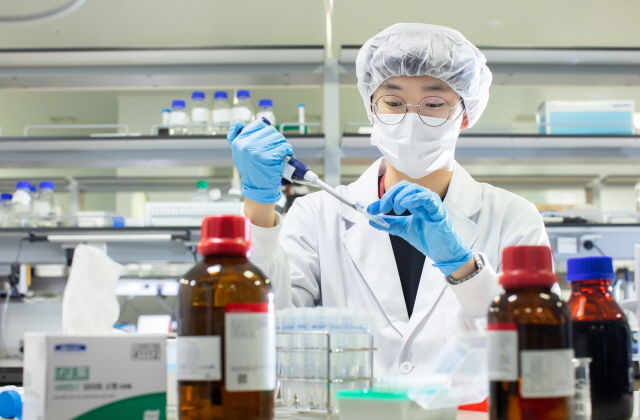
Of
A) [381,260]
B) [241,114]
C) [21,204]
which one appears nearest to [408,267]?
[381,260]

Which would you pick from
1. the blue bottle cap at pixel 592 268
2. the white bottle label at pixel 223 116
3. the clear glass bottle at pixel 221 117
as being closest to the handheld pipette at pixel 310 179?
the blue bottle cap at pixel 592 268

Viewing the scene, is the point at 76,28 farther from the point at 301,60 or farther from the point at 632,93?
the point at 632,93

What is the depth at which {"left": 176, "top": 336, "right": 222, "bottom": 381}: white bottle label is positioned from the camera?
22.2 inches

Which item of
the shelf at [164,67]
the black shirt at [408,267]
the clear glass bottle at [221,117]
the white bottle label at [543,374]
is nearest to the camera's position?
the white bottle label at [543,374]

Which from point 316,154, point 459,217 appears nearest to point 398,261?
point 459,217

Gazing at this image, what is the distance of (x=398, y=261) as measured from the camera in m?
1.45

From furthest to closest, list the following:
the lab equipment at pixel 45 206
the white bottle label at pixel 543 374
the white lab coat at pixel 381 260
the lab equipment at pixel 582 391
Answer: the lab equipment at pixel 45 206 < the white lab coat at pixel 381 260 < the lab equipment at pixel 582 391 < the white bottle label at pixel 543 374

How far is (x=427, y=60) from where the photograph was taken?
1391 millimetres

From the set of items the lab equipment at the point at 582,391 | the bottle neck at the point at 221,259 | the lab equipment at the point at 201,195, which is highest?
the lab equipment at the point at 201,195

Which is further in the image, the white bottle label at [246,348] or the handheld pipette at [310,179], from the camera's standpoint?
the handheld pipette at [310,179]

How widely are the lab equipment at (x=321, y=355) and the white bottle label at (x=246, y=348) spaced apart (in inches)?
7.2

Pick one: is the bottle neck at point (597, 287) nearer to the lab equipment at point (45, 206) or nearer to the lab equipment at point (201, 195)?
the lab equipment at point (201, 195)

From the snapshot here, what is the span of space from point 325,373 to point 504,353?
→ 0.91 ft

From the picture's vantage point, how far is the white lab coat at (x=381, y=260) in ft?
4.24
